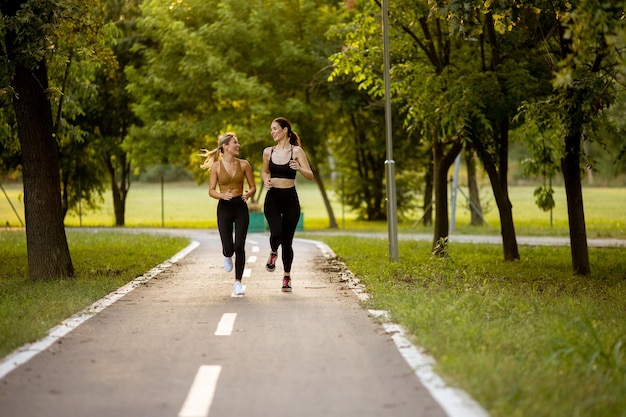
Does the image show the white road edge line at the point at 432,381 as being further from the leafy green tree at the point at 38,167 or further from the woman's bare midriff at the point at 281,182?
the leafy green tree at the point at 38,167

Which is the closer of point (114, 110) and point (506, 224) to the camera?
point (506, 224)

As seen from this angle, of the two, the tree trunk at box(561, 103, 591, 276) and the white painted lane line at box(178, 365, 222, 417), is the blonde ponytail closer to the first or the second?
the white painted lane line at box(178, 365, 222, 417)

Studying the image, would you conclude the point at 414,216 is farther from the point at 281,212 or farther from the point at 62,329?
the point at 62,329

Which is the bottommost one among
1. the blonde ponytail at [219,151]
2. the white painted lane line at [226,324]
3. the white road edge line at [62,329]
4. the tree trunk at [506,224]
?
the white painted lane line at [226,324]

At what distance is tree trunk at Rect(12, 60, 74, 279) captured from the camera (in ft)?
41.6

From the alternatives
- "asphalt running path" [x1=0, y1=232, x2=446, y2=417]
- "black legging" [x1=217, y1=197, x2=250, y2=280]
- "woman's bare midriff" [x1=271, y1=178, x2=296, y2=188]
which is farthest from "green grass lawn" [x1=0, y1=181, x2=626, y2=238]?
"asphalt running path" [x1=0, y1=232, x2=446, y2=417]

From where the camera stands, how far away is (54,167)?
12.9 m

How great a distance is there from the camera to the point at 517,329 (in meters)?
7.69

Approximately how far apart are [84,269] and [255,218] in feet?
54.8

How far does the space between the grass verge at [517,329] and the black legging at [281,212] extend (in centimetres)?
132

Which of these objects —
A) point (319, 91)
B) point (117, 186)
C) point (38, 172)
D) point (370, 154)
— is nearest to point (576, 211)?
point (38, 172)

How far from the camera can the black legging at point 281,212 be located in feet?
36.6

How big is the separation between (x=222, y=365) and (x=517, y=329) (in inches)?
103

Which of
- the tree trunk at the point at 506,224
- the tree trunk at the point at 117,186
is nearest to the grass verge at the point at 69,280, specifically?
the tree trunk at the point at 506,224
